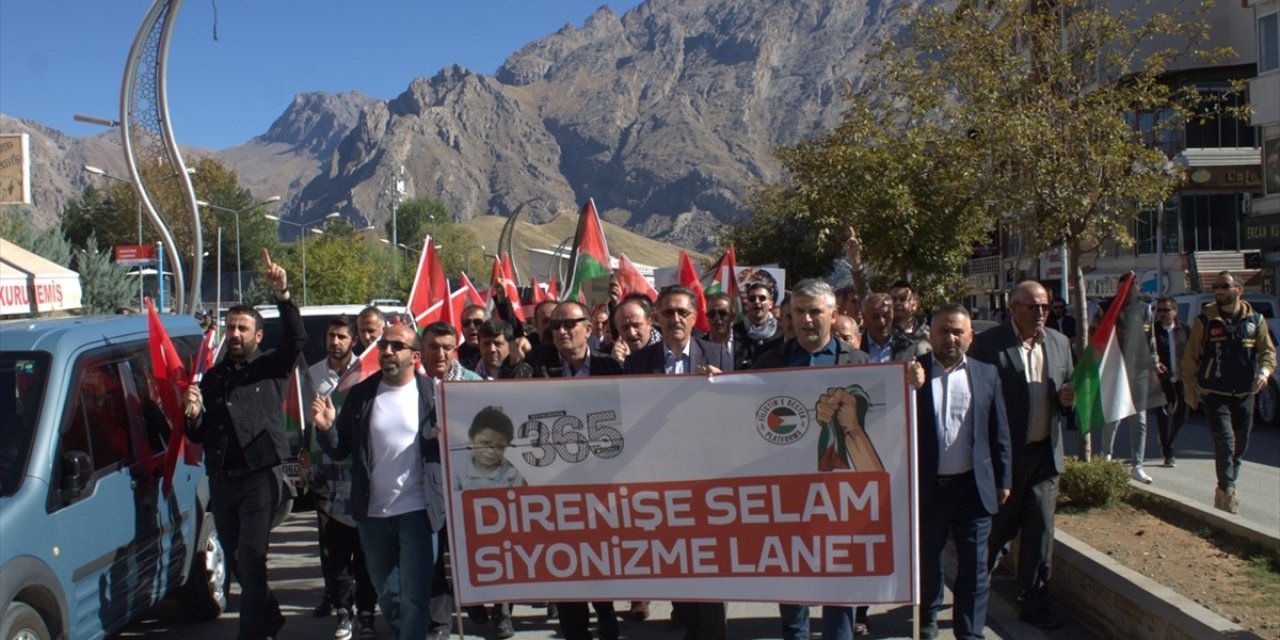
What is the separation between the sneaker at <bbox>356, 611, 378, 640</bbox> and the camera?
7063 mm

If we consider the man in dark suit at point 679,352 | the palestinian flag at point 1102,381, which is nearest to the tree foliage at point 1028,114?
the palestinian flag at point 1102,381

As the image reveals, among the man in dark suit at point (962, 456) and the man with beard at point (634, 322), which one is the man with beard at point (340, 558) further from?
the man in dark suit at point (962, 456)

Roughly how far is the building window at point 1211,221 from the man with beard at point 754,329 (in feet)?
120

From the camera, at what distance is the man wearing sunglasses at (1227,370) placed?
9461 mm

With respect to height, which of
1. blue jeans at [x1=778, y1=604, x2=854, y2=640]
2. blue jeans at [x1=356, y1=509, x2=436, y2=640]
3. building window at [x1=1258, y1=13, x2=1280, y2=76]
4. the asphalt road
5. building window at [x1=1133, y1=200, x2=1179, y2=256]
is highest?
building window at [x1=1258, y1=13, x2=1280, y2=76]

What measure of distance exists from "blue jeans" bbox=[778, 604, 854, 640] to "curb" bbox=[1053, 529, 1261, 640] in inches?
61.8

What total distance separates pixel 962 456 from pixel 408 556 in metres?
2.73

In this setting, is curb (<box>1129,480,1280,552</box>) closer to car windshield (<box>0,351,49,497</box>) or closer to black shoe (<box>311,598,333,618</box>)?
black shoe (<box>311,598,333,618</box>)

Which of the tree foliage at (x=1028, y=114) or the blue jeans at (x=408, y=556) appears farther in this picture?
the tree foliage at (x=1028, y=114)

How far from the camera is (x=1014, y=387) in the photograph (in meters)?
6.64

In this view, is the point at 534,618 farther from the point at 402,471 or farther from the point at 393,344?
the point at 393,344

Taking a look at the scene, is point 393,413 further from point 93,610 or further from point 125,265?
point 125,265

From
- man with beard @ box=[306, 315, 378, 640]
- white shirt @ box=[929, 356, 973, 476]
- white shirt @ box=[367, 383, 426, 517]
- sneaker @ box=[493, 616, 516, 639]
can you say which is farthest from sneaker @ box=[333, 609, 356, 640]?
white shirt @ box=[929, 356, 973, 476]

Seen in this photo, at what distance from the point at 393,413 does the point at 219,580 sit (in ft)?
8.29
